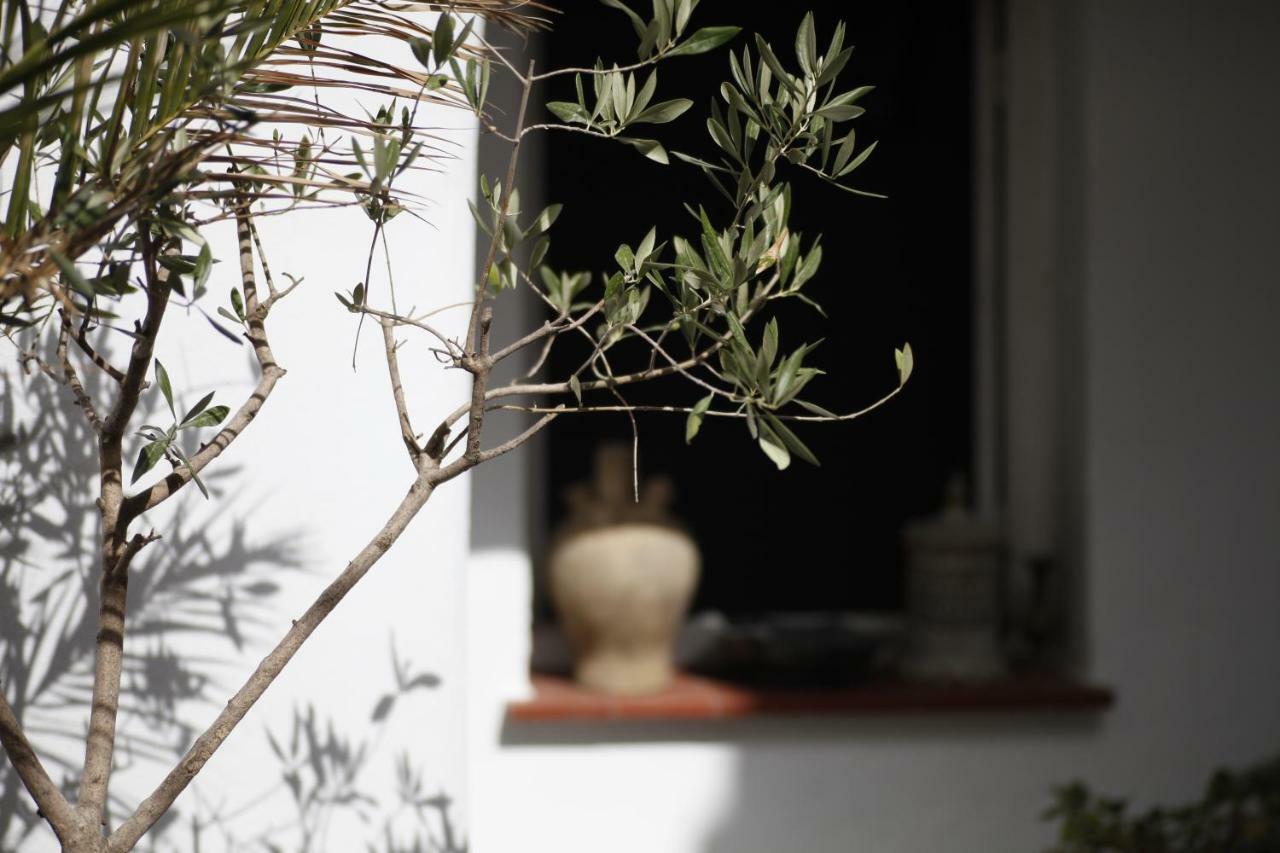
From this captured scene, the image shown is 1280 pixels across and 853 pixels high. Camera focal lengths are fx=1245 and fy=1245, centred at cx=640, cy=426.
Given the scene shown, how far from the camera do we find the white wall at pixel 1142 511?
267 centimetres

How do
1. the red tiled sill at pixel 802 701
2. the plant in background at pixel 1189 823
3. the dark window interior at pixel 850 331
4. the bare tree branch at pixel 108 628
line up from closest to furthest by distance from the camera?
1. the bare tree branch at pixel 108 628
2. the plant in background at pixel 1189 823
3. the red tiled sill at pixel 802 701
4. the dark window interior at pixel 850 331

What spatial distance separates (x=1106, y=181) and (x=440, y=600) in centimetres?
183

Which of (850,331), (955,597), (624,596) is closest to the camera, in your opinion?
(624,596)

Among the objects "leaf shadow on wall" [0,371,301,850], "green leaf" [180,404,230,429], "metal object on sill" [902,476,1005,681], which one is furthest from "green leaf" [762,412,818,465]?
"metal object on sill" [902,476,1005,681]

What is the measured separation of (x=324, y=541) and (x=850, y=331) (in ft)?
5.95

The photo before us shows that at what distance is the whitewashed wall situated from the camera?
168cm

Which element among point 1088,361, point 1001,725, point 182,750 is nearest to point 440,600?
point 182,750

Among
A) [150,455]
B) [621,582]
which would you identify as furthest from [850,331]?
[150,455]

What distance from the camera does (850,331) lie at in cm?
318

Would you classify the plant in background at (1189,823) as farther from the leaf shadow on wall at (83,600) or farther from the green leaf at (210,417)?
the green leaf at (210,417)

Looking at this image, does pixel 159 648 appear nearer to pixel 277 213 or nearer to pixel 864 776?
pixel 277 213

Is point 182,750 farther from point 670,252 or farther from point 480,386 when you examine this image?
point 670,252

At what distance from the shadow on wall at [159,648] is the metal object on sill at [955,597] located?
1.44 m

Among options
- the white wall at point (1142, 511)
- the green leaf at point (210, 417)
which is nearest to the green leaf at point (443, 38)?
the green leaf at point (210, 417)
